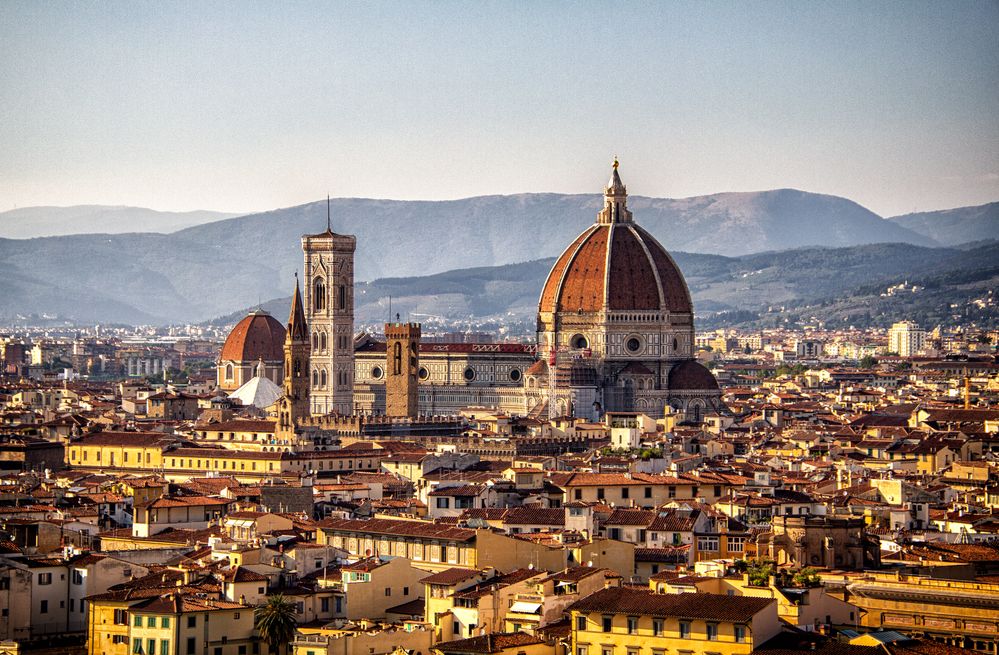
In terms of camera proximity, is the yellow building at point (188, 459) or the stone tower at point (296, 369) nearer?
the yellow building at point (188, 459)

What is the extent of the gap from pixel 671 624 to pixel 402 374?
98158mm

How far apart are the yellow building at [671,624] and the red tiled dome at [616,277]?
103559mm

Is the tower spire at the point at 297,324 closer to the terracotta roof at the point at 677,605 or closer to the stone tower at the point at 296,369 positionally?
the stone tower at the point at 296,369

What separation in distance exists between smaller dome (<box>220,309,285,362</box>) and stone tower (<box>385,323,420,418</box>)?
32.4m

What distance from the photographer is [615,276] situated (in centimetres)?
14562

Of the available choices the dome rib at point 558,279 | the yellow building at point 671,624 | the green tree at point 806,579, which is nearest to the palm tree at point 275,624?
the yellow building at point 671,624

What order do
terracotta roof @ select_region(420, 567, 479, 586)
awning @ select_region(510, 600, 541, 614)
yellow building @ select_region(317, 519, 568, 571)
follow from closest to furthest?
awning @ select_region(510, 600, 541, 614), terracotta roof @ select_region(420, 567, 479, 586), yellow building @ select_region(317, 519, 568, 571)

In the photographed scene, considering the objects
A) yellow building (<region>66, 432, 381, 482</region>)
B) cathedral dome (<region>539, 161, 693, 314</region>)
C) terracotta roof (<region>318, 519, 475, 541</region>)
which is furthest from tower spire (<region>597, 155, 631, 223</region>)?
terracotta roof (<region>318, 519, 475, 541</region>)

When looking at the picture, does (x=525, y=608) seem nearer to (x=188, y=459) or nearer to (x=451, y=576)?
(x=451, y=576)

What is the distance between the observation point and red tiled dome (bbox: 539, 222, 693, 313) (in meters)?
146

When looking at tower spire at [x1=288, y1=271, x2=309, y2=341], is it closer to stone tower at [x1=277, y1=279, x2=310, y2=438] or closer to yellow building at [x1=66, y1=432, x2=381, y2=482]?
stone tower at [x1=277, y1=279, x2=310, y2=438]

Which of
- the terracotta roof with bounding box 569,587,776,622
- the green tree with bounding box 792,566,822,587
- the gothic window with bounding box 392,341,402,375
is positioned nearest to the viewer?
Answer: the terracotta roof with bounding box 569,587,776,622

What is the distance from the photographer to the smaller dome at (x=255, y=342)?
172750mm

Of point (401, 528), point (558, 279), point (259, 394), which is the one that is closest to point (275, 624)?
point (401, 528)
